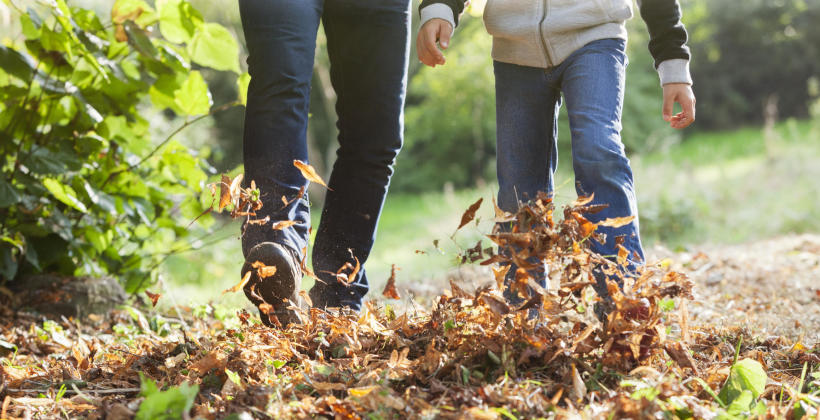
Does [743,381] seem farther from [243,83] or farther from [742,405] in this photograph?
[243,83]

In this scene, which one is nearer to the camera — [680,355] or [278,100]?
[680,355]

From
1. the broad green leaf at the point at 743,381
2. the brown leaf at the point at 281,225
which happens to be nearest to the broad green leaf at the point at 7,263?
the brown leaf at the point at 281,225

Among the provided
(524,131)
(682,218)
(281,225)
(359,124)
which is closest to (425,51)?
(359,124)

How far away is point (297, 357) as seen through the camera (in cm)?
152

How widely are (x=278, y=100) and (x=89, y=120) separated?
113 cm

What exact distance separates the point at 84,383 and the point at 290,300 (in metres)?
0.50

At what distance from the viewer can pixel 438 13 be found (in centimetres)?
194

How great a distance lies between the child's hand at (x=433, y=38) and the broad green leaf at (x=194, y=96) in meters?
1.01

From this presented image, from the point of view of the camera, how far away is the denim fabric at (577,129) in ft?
5.50

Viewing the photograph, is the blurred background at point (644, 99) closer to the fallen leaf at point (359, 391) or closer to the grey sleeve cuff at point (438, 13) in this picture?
the grey sleeve cuff at point (438, 13)

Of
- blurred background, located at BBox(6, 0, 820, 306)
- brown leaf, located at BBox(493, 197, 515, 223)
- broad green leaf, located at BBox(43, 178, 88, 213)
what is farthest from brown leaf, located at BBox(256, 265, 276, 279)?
blurred background, located at BBox(6, 0, 820, 306)

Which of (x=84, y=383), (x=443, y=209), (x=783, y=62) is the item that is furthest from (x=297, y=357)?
(x=783, y=62)

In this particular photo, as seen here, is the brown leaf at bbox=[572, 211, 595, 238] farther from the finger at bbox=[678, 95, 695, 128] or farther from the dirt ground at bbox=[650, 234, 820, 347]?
the finger at bbox=[678, 95, 695, 128]

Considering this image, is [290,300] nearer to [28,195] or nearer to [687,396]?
[687,396]
